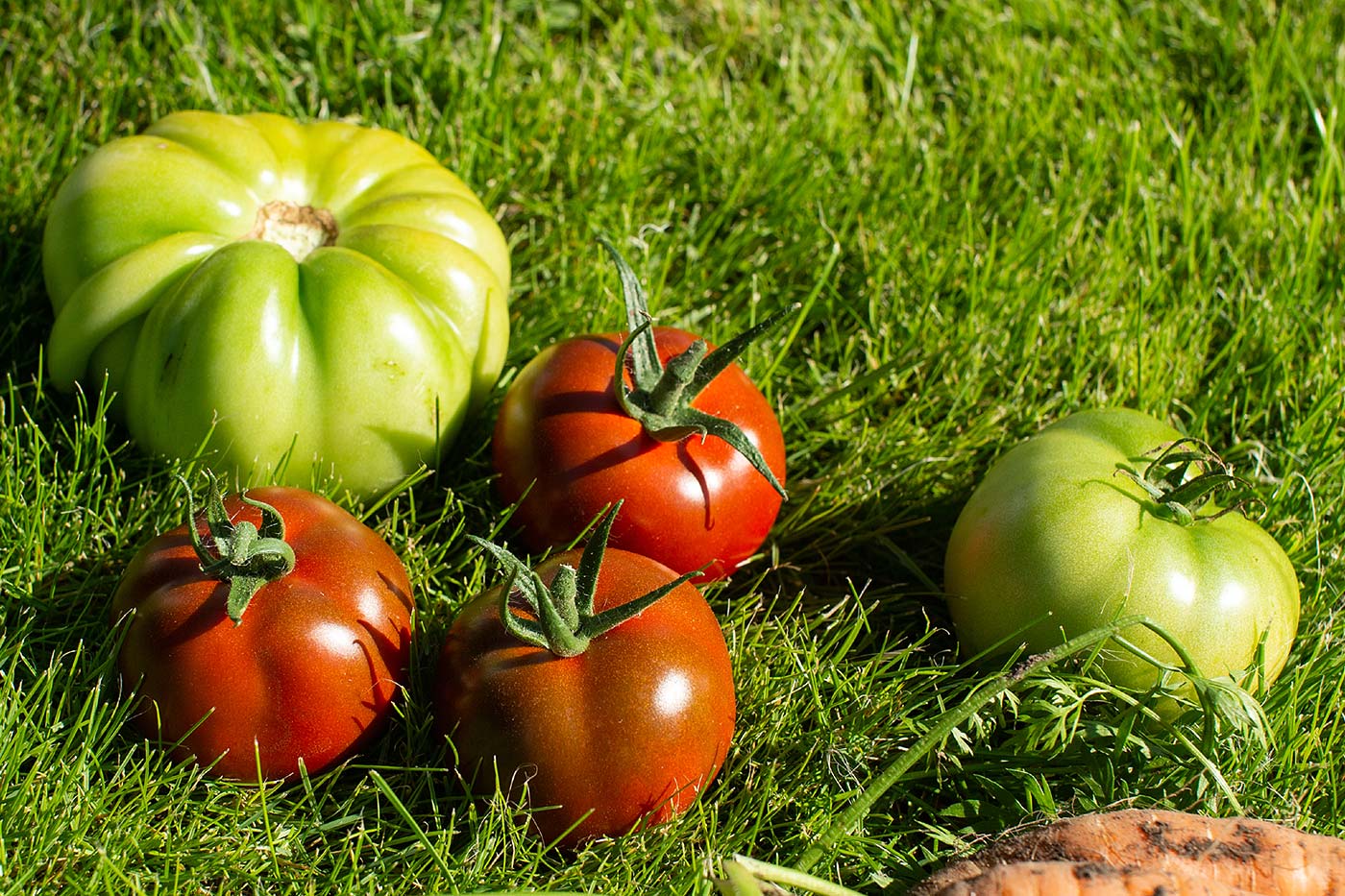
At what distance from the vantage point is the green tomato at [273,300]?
7.73 ft

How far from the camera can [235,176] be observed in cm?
258

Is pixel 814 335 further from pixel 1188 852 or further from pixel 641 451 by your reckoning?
pixel 1188 852

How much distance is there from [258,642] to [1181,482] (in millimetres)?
1594

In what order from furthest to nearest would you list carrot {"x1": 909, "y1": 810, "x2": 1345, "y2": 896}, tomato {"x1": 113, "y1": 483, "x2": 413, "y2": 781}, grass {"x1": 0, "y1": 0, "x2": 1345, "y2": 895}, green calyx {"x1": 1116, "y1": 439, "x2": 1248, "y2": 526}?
green calyx {"x1": 1116, "y1": 439, "x2": 1248, "y2": 526}, grass {"x1": 0, "y1": 0, "x2": 1345, "y2": 895}, tomato {"x1": 113, "y1": 483, "x2": 413, "y2": 781}, carrot {"x1": 909, "y1": 810, "x2": 1345, "y2": 896}

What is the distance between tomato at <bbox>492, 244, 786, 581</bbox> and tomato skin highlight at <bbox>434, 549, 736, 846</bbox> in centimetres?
23

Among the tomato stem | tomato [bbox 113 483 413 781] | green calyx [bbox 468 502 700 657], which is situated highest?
the tomato stem

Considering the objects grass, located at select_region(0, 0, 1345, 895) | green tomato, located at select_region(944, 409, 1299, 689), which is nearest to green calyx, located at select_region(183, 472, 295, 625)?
grass, located at select_region(0, 0, 1345, 895)

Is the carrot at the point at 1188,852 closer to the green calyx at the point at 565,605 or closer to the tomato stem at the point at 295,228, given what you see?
the green calyx at the point at 565,605

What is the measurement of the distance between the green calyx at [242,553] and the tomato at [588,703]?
32 cm

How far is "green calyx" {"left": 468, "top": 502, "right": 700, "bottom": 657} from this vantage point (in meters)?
1.92

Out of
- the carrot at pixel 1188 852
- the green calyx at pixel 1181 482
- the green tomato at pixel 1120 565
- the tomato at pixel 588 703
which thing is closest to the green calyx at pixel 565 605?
the tomato at pixel 588 703

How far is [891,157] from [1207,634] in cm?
170

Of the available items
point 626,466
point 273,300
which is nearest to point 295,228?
point 273,300

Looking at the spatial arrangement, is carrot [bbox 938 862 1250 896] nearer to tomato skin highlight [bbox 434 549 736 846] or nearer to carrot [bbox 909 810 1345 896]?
carrot [bbox 909 810 1345 896]
